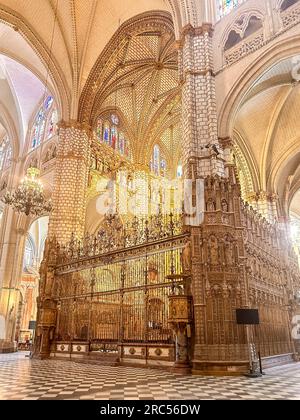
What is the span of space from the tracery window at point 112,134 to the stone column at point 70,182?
3603 mm

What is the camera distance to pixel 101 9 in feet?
56.7

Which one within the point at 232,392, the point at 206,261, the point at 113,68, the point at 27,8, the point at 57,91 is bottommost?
the point at 232,392

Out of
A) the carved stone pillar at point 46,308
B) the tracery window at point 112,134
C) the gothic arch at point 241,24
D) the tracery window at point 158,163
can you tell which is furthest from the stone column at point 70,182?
the gothic arch at point 241,24

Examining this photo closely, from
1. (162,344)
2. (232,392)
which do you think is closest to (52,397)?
(232,392)

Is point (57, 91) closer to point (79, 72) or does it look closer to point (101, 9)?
point (79, 72)

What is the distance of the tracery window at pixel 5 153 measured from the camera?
24462 millimetres

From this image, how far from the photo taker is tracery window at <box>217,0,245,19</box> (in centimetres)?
1295

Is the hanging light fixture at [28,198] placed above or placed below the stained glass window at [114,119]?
below

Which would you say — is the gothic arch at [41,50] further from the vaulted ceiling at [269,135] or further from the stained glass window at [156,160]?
the vaulted ceiling at [269,135]

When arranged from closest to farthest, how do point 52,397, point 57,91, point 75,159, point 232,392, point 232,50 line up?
point 52,397
point 232,392
point 232,50
point 75,159
point 57,91

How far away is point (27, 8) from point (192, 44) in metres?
9.64

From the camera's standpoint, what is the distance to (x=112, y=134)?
73.3ft

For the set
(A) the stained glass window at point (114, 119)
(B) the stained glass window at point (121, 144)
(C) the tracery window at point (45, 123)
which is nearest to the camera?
(C) the tracery window at point (45, 123)

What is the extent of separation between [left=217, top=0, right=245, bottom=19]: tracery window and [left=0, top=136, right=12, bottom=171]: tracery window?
17087 mm
